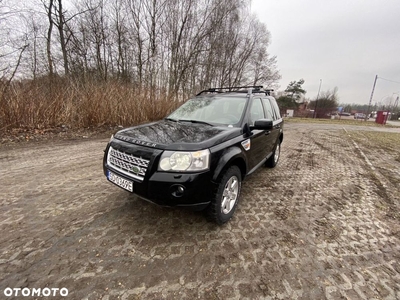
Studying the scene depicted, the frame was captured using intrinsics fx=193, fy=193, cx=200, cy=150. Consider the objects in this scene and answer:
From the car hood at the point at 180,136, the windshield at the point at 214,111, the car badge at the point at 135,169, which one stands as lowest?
the car badge at the point at 135,169

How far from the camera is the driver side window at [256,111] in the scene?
3.32m

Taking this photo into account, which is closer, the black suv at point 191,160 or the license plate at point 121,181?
the black suv at point 191,160

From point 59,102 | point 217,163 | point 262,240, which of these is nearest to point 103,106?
point 59,102

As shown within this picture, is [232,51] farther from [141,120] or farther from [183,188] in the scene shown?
[183,188]

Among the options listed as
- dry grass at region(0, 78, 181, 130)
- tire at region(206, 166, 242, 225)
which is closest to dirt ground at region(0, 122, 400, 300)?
tire at region(206, 166, 242, 225)

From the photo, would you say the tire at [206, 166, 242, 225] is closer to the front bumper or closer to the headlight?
the front bumper

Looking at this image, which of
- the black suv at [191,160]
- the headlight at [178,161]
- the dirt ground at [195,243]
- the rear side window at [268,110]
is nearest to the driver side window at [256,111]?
the black suv at [191,160]

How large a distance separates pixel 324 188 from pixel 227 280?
3198 mm

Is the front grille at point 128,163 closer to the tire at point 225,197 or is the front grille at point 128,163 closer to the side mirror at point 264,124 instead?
the tire at point 225,197

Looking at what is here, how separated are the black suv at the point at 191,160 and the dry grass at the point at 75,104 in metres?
6.74

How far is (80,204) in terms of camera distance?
2.91 m

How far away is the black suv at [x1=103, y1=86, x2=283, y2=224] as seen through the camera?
2.11m

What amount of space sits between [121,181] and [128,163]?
25 cm

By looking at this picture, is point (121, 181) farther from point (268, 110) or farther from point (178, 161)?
point (268, 110)
